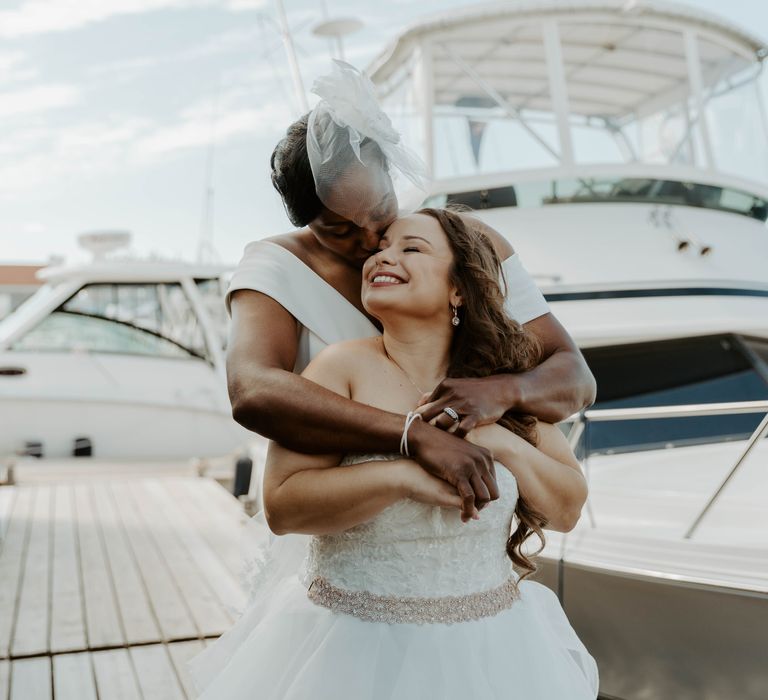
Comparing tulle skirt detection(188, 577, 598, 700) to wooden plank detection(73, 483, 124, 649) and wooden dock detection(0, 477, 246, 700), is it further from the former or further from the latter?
wooden plank detection(73, 483, 124, 649)

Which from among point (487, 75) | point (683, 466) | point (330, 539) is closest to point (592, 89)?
point (487, 75)

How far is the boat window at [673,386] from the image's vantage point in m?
4.47

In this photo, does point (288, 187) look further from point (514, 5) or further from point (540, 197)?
point (514, 5)

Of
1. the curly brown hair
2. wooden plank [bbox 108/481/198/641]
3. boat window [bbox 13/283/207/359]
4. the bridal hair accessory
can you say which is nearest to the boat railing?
the curly brown hair

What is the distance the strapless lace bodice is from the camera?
163cm

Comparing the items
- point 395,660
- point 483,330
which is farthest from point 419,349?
point 395,660

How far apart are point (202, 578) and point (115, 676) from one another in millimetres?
1580

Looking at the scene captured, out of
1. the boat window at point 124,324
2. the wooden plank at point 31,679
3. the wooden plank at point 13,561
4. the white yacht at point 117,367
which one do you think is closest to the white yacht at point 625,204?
the wooden plank at point 31,679

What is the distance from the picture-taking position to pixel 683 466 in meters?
4.08

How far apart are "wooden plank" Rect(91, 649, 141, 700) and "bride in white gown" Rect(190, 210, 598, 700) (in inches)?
73.8

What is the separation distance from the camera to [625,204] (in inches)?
221

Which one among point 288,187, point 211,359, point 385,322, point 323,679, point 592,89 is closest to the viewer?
point 323,679

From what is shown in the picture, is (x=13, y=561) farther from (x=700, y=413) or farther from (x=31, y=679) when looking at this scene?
(x=700, y=413)

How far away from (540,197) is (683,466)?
7.21ft
